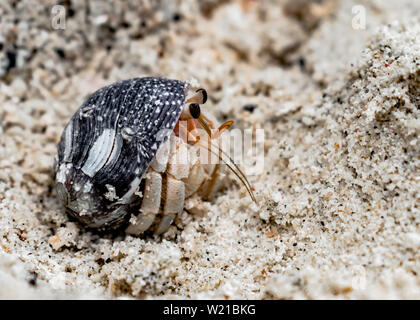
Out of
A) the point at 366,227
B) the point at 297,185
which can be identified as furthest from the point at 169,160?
the point at 366,227

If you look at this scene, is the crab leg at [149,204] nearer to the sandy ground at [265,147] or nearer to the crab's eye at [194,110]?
the sandy ground at [265,147]

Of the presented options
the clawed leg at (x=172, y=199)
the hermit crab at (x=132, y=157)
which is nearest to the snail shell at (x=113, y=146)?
the hermit crab at (x=132, y=157)

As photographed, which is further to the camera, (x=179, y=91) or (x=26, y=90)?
(x=26, y=90)

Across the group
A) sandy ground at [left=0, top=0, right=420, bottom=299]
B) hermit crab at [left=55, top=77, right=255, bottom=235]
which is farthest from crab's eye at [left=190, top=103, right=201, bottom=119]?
sandy ground at [left=0, top=0, right=420, bottom=299]

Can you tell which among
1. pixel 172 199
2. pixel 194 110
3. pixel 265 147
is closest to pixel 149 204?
pixel 172 199

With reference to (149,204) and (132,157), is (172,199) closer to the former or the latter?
(149,204)

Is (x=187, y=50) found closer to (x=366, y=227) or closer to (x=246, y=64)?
(x=246, y=64)
